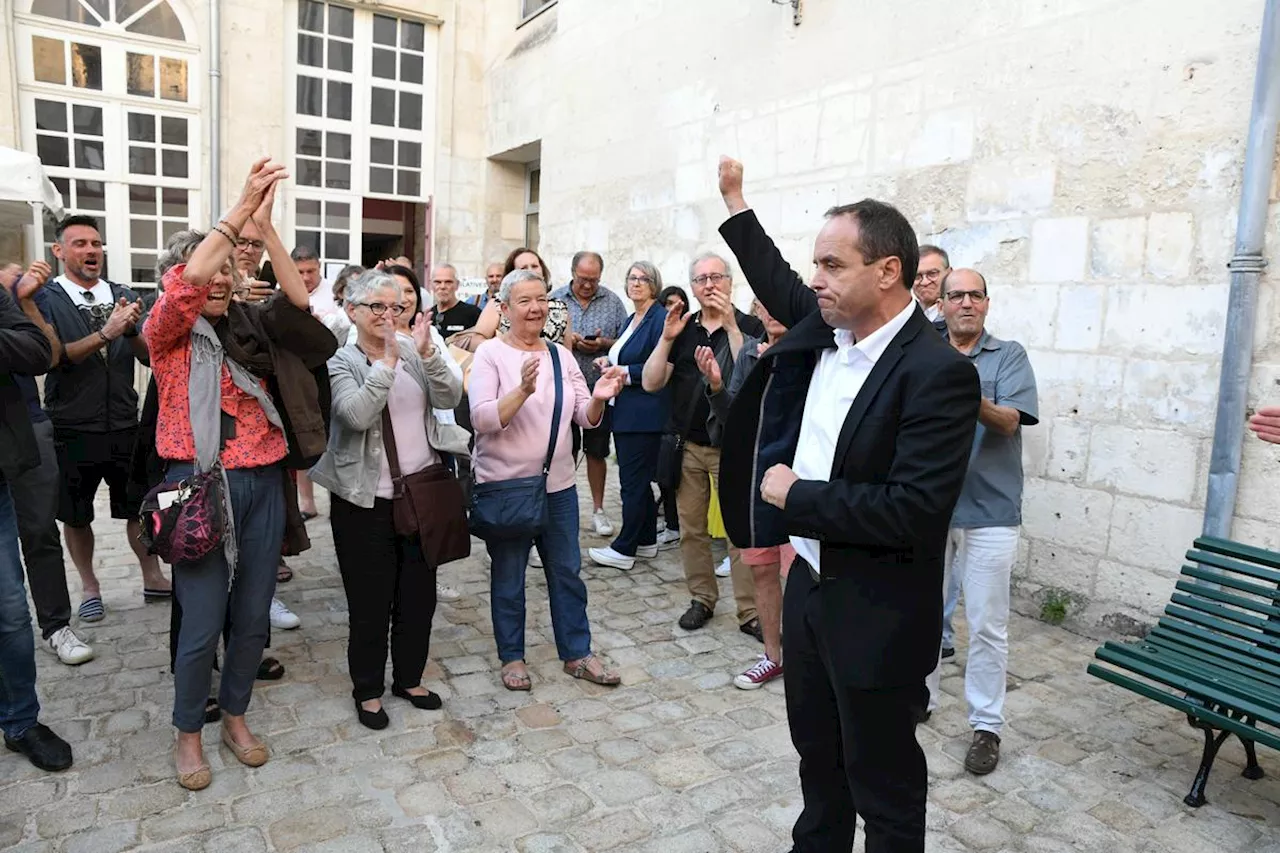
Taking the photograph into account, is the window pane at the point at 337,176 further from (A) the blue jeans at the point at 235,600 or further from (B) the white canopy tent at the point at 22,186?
(A) the blue jeans at the point at 235,600

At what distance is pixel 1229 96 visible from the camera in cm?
428

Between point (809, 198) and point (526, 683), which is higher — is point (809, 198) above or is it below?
above

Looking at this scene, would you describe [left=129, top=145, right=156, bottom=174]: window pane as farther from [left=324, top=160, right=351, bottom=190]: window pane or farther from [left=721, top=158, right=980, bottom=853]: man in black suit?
[left=721, top=158, right=980, bottom=853]: man in black suit

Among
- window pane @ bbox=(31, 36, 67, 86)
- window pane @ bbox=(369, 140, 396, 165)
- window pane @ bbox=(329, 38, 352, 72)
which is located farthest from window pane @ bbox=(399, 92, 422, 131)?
window pane @ bbox=(31, 36, 67, 86)

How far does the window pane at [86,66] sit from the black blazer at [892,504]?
39.7 feet

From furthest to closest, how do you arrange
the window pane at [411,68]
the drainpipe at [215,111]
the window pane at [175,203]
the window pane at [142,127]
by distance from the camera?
the window pane at [411,68], the window pane at [175,203], the window pane at [142,127], the drainpipe at [215,111]

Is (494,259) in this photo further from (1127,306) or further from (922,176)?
(1127,306)

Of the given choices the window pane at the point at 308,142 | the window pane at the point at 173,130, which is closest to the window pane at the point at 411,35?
the window pane at the point at 308,142

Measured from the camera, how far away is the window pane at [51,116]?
427 inches

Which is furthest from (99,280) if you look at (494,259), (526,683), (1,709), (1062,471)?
(494,259)

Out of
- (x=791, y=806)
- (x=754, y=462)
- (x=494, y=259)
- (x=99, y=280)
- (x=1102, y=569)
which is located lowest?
(x=791, y=806)

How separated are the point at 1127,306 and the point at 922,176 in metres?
A: 1.70

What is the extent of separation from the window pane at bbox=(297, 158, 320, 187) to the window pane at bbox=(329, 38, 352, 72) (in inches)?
54.6

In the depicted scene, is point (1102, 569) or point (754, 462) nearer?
point (754, 462)
